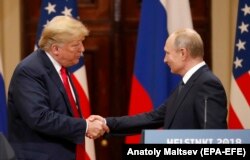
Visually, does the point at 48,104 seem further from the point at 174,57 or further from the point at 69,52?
the point at 174,57

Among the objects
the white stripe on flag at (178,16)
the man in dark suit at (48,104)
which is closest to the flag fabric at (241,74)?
the white stripe on flag at (178,16)

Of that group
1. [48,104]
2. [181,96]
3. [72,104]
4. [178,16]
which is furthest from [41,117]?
[178,16]

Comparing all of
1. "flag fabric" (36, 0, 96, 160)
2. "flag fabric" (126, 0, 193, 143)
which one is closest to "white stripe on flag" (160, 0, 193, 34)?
"flag fabric" (126, 0, 193, 143)

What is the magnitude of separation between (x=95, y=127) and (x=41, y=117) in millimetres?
366

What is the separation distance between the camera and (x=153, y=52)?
4504 mm

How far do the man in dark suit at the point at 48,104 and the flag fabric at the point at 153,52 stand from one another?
120cm

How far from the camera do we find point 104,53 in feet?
17.2

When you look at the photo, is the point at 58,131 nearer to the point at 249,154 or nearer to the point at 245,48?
the point at 249,154

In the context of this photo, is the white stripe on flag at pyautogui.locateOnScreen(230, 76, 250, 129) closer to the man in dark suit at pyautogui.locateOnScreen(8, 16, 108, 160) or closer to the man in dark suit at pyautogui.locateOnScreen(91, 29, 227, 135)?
the man in dark suit at pyautogui.locateOnScreen(91, 29, 227, 135)

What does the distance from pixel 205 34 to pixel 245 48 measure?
2.56 feet

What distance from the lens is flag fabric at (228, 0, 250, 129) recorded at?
4.45 meters

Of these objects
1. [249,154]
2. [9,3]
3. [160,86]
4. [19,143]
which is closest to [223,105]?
[249,154]
